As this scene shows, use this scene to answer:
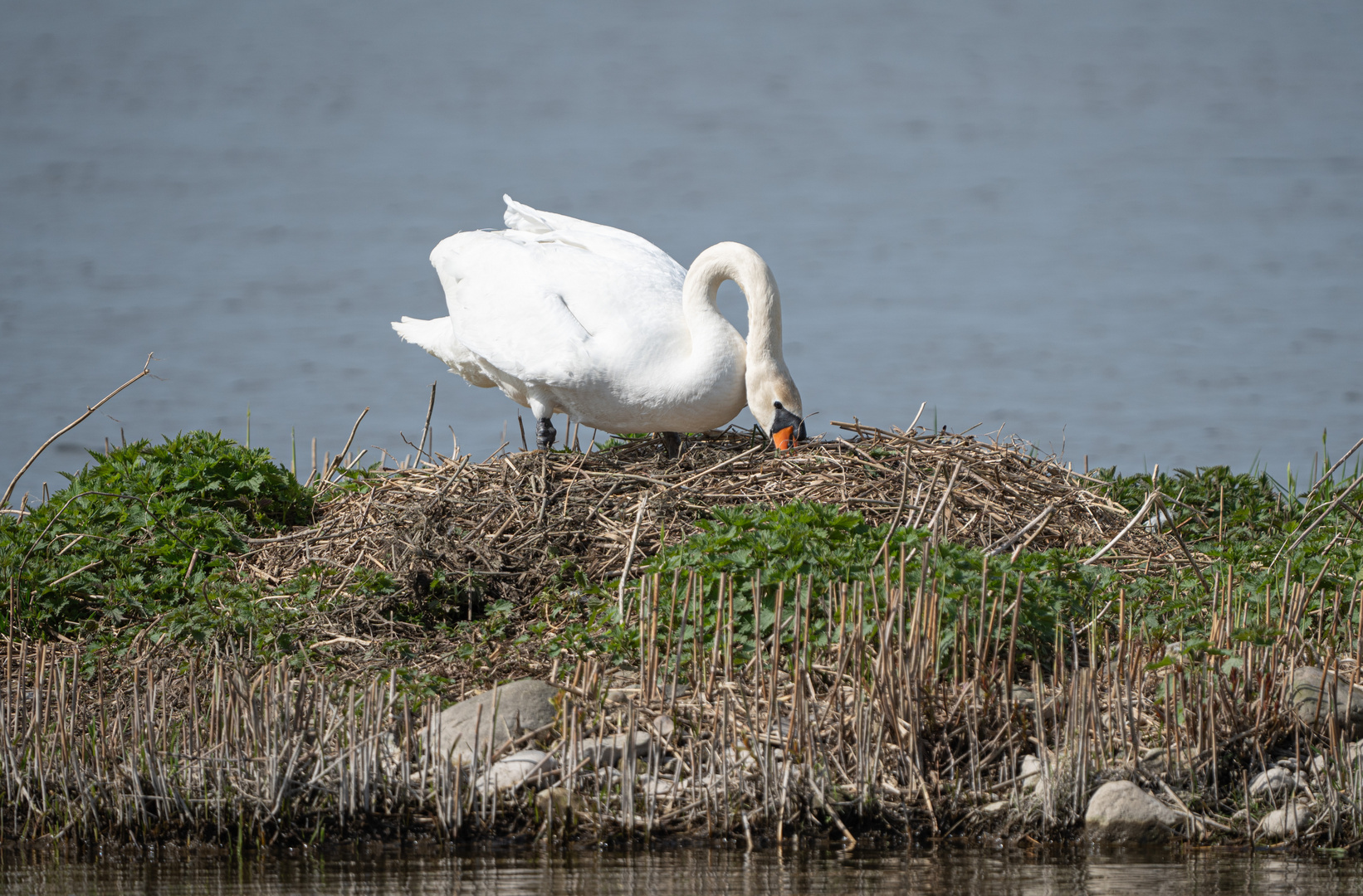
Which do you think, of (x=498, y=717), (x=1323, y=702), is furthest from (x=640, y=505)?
(x=1323, y=702)

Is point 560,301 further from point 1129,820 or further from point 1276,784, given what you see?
point 1276,784

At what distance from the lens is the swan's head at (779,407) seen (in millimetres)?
8445

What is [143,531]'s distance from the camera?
8383 millimetres

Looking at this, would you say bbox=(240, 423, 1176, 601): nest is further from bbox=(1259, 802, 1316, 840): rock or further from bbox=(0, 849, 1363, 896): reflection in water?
bbox=(0, 849, 1363, 896): reflection in water

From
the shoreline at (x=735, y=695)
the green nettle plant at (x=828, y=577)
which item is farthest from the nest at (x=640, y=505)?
the green nettle plant at (x=828, y=577)

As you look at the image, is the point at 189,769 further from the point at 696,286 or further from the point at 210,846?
the point at 696,286

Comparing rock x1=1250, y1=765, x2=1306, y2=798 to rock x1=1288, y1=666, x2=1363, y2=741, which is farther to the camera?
rock x1=1288, y1=666, x2=1363, y2=741

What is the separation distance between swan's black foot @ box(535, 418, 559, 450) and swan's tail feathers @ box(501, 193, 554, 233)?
1633 millimetres

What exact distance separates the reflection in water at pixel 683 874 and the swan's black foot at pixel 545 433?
443 centimetres

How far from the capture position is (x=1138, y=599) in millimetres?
6941

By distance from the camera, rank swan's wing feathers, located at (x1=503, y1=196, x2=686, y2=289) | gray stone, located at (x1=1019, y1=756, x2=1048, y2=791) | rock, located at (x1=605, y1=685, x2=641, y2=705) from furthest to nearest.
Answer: swan's wing feathers, located at (x1=503, y1=196, x2=686, y2=289) < rock, located at (x1=605, y1=685, x2=641, y2=705) < gray stone, located at (x1=1019, y1=756, x2=1048, y2=791)

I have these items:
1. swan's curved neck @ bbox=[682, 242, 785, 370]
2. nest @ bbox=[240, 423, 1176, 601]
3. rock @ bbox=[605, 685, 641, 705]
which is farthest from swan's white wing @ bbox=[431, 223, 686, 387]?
rock @ bbox=[605, 685, 641, 705]

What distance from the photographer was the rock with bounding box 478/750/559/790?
5219mm

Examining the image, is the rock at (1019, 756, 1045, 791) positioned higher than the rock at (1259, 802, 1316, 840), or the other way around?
the rock at (1019, 756, 1045, 791)
